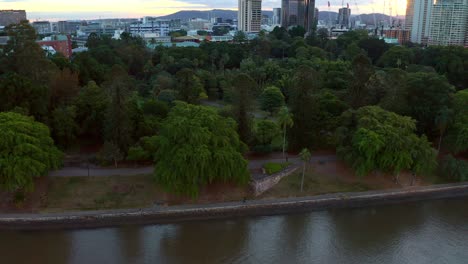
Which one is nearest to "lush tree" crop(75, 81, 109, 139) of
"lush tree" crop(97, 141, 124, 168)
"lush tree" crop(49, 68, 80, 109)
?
"lush tree" crop(49, 68, 80, 109)

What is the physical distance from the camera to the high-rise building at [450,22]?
64.5m

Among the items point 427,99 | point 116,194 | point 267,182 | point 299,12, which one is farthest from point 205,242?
point 299,12

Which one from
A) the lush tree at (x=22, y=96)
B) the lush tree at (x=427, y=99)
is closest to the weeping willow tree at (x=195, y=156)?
the lush tree at (x=22, y=96)

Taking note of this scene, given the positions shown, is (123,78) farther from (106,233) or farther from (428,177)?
(428,177)

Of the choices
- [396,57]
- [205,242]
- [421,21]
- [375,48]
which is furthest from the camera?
[421,21]

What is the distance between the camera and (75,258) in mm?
13812

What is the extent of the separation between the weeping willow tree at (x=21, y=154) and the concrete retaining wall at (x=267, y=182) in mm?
8456

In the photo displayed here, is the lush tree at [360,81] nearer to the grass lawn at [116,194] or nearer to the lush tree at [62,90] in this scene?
the grass lawn at [116,194]

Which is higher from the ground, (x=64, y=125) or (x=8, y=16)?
(x=8, y=16)

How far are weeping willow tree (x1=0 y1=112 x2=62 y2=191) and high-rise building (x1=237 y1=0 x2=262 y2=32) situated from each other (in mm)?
103816

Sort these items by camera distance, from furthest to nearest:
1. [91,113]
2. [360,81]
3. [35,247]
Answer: [360,81], [91,113], [35,247]

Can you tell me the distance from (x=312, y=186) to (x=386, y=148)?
3.73 metres

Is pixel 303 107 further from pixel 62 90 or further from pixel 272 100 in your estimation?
pixel 62 90

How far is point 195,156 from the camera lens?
52.3 feet
